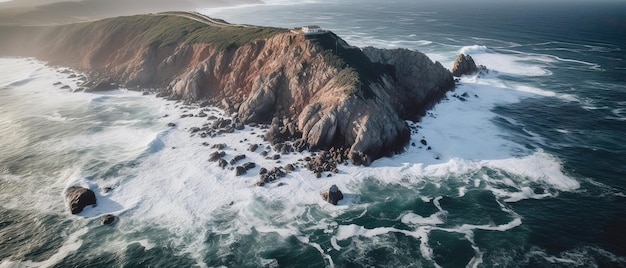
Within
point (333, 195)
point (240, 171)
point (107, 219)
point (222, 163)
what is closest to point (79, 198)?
point (107, 219)

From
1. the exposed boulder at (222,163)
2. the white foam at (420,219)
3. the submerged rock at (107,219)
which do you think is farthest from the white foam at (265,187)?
the submerged rock at (107,219)

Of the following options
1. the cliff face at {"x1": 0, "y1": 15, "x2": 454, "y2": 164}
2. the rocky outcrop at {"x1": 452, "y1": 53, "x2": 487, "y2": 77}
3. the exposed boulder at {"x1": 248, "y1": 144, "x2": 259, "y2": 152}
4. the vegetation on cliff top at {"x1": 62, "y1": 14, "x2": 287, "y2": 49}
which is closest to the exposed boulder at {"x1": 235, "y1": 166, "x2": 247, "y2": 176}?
the exposed boulder at {"x1": 248, "y1": 144, "x2": 259, "y2": 152}

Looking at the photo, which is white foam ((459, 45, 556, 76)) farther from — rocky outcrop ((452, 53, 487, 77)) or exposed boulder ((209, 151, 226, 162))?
exposed boulder ((209, 151, 226, 162))

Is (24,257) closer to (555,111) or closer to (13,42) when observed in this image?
(555,111)

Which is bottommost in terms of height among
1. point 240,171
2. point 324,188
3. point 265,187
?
point 265,187

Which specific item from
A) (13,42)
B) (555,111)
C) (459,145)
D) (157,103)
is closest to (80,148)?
(157,103)

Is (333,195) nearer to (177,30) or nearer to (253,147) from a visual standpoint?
(253,147)

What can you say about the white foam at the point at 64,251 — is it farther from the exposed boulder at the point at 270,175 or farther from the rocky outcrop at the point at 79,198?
the exposed boulder at the point at 270,175

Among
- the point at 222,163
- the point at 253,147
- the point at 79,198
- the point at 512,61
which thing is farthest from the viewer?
the point at 512,61

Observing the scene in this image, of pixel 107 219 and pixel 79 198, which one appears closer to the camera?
pixel 107 219
